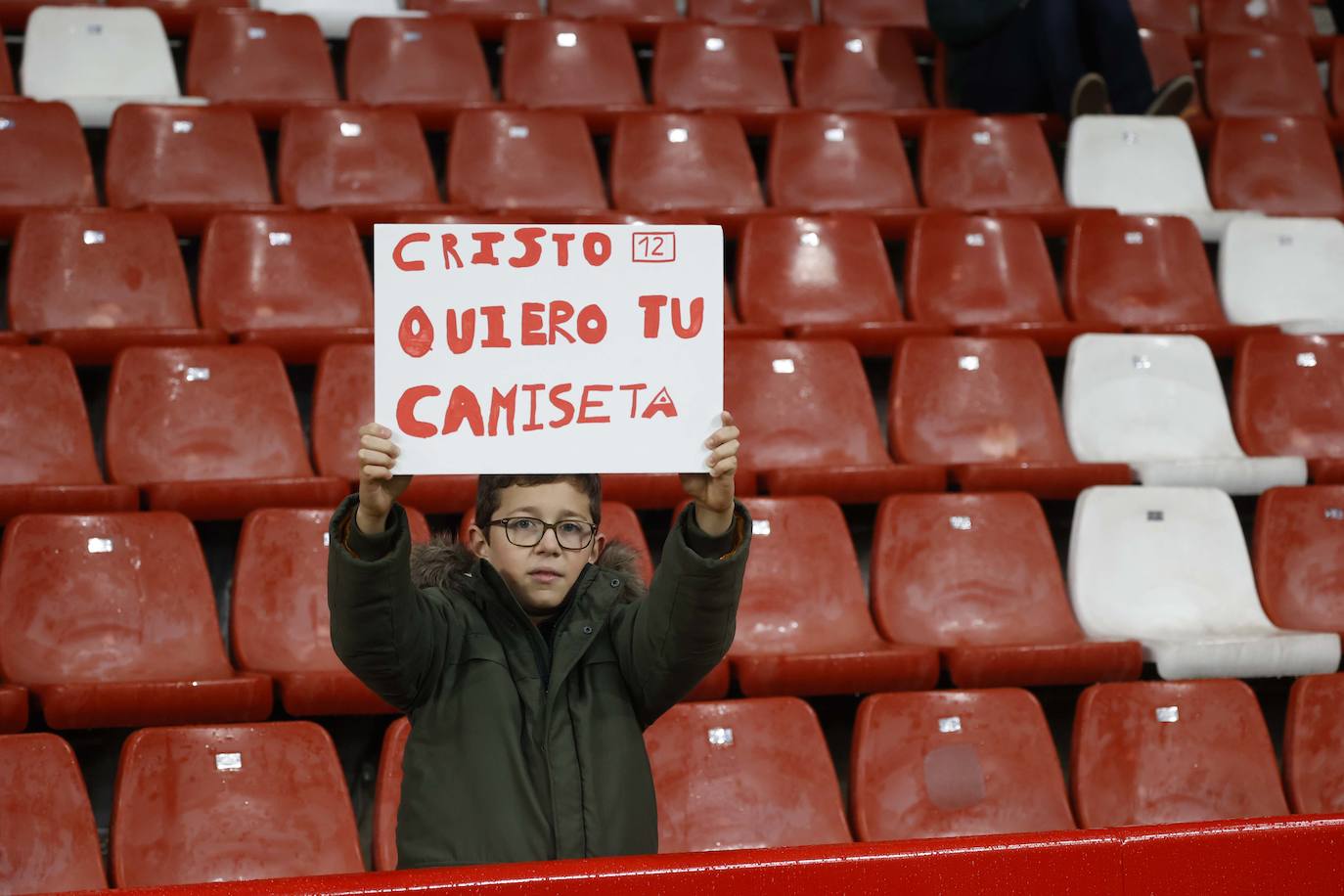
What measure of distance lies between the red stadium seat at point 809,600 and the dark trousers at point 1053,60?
1.27 meters

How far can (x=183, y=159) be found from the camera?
2.24 m

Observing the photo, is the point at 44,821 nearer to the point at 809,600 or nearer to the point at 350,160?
the point at 809,600

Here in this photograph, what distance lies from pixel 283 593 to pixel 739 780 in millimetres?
538

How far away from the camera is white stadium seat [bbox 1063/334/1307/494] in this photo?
2018 millimetres

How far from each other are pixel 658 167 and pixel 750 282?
0.36 metres

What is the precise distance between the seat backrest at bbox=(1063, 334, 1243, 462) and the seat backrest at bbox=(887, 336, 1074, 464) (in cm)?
5

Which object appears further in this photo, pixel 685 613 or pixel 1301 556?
pixel 1301 556

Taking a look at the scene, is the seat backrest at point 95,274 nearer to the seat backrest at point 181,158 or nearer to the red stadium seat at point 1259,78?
the seat backrest at point 181,158

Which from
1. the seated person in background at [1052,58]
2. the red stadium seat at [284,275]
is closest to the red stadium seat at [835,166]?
the seated person in background at [1052,58]

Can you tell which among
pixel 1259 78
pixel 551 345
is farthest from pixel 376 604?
pixel 1259 78

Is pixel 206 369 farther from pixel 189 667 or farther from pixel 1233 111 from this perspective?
pixel 1233 111

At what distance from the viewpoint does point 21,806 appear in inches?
50.0

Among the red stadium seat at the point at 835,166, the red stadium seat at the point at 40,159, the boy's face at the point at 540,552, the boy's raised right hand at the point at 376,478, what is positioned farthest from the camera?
the red stadium seat at the point at 835,166

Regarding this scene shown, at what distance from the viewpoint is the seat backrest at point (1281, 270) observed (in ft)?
7.93
